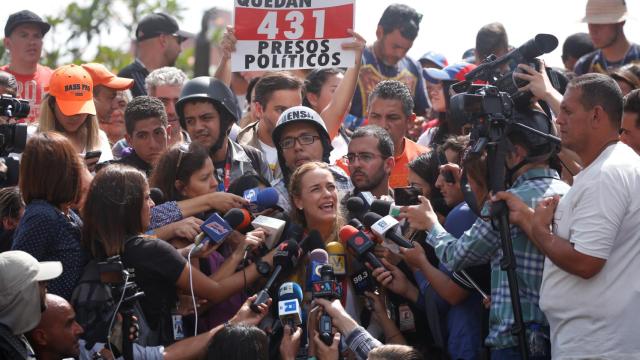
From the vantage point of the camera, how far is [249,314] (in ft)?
23.2

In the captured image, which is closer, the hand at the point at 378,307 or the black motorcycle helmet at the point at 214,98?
the hand at the point at 378,307

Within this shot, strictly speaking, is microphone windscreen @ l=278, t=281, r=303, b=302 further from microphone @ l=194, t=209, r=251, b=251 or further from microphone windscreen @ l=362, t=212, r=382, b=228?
microphone windscreen @ l=362, t=212, r=382, b=228

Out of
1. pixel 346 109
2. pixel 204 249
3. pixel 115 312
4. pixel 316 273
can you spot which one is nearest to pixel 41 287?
pixel 115 312

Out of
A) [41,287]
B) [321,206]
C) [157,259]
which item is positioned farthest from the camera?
[321,206]

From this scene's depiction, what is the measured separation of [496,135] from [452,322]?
143 centimetres

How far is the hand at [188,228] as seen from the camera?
7602 millimetres

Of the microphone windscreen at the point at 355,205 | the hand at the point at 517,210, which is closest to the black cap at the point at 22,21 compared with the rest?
the microphone windscreen at the point at 355,205

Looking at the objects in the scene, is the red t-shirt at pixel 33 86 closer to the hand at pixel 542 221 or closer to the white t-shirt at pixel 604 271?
the hand at pixel 542 221

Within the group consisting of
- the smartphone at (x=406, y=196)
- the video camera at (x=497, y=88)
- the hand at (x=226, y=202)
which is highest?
the video camera at (x=497, y=88)

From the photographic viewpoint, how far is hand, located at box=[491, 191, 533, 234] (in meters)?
6.37

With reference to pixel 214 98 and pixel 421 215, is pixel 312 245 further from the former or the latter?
pixel 214 98

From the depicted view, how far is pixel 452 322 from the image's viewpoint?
7.32 meters

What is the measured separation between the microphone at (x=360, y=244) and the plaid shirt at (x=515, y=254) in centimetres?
63

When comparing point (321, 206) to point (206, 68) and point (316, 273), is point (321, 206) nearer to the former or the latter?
point (316, 273)
